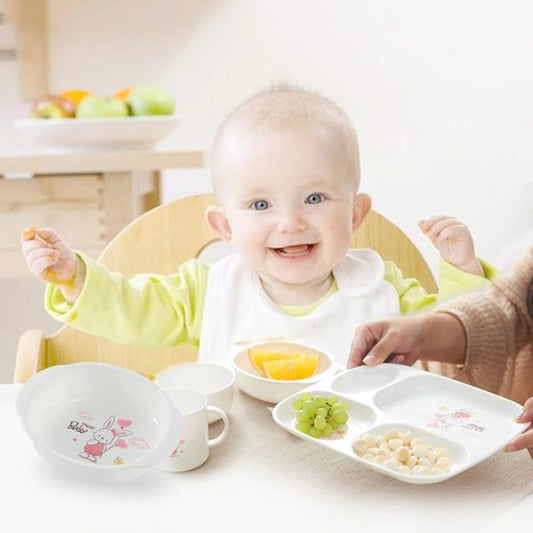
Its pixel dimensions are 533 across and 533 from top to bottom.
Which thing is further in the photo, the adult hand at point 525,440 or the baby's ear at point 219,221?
the baby's ear at point 219,221

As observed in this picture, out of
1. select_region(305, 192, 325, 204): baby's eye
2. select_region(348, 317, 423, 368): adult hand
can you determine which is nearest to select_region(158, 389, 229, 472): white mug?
select_region(348, 317, 423, 368): adult hand

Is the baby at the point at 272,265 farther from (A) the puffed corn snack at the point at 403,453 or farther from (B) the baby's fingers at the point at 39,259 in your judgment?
(A) the puffed corn snack at the point at 403,453

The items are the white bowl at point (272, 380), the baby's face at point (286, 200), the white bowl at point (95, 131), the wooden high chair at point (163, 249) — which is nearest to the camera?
the white bowl at point (272, 380)

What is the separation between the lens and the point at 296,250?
22.6 inches

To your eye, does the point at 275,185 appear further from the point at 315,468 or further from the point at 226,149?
the point at 315,468

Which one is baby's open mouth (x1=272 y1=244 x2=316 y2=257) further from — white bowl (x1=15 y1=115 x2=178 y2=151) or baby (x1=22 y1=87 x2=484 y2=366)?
white bowl (x1=15 y1=115 x2=178 y2=151)

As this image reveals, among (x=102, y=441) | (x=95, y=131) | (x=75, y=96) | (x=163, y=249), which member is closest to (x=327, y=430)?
(x=102, y=441)

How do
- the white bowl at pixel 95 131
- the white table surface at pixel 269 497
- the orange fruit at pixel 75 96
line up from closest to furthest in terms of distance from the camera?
the white table surface at pixel 269 497 → the white bowl at pixel 95 131 → the orange fruit at pixel 75 96

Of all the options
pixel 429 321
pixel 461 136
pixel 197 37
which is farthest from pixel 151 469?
pixel 197 37

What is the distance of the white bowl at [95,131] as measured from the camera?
0.88 metres

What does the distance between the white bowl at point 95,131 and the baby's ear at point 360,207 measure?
1.17 ft

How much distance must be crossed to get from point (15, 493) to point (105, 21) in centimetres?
93

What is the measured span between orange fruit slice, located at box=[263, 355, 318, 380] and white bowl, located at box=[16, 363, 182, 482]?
0.31ft

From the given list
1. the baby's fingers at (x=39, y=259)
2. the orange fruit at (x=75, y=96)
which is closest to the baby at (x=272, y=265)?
the baby's fingers at (x=39, y=259)
